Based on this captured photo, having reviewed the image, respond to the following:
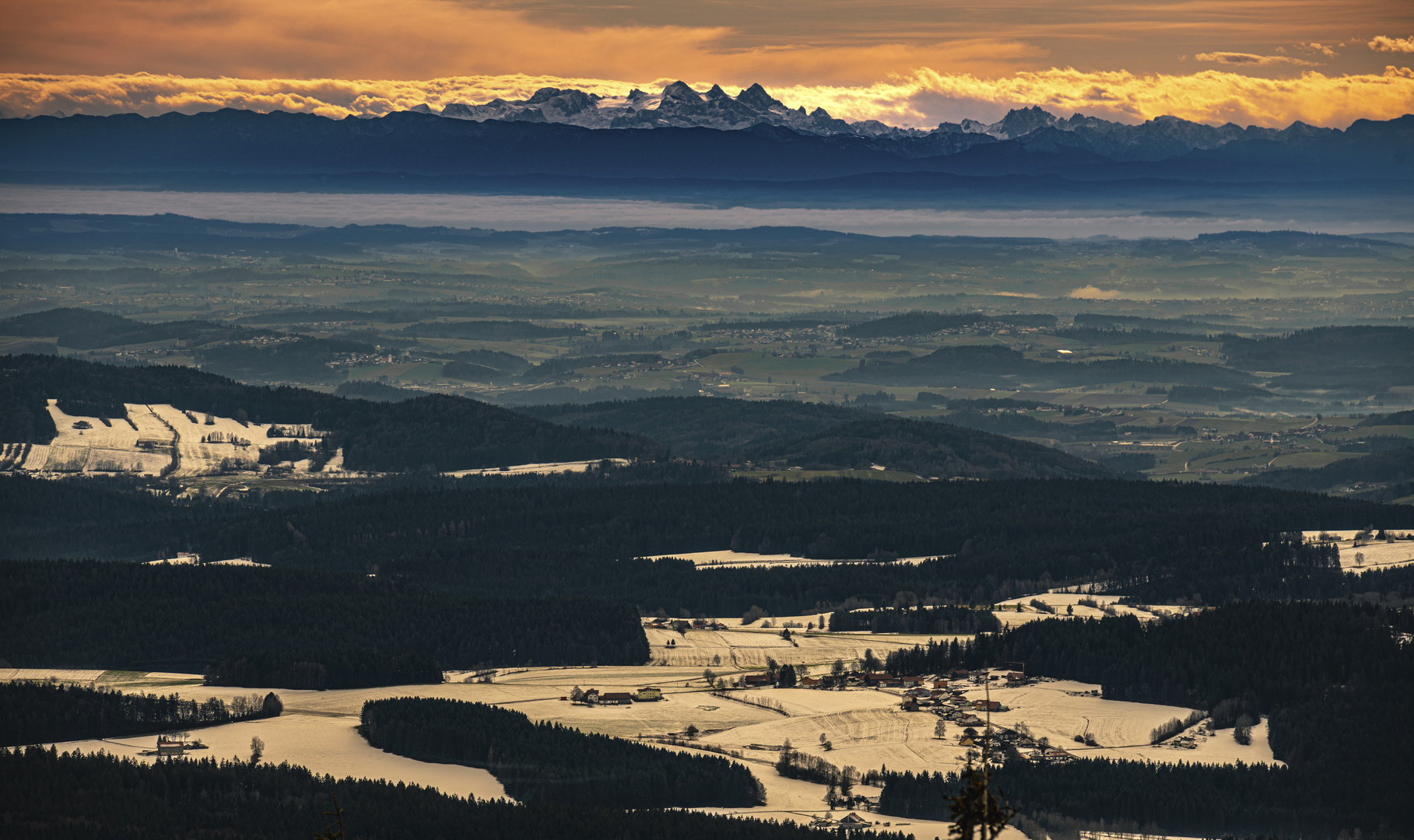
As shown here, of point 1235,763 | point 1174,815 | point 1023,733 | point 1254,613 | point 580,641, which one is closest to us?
point 1174,815

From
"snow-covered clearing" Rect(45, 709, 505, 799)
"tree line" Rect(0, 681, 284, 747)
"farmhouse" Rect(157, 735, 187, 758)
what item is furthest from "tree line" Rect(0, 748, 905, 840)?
"tree line" Rect(0, 681, 284, 747)

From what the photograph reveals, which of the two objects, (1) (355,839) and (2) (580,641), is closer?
(1) (355,839)

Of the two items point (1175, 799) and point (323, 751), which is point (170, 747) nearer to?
point (323, 751)

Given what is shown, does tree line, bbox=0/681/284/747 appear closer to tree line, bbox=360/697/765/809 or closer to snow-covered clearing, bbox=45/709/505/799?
snow-covered clearing, bbox=45/709/505/799

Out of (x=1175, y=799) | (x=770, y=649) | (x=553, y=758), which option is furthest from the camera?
(x=770, y=649)

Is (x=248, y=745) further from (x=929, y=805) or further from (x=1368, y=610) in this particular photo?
(x=1368, y=610)

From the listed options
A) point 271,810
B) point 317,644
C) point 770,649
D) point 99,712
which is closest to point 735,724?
point 770,649

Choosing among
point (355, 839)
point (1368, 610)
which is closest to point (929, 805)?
point (355, 839)
